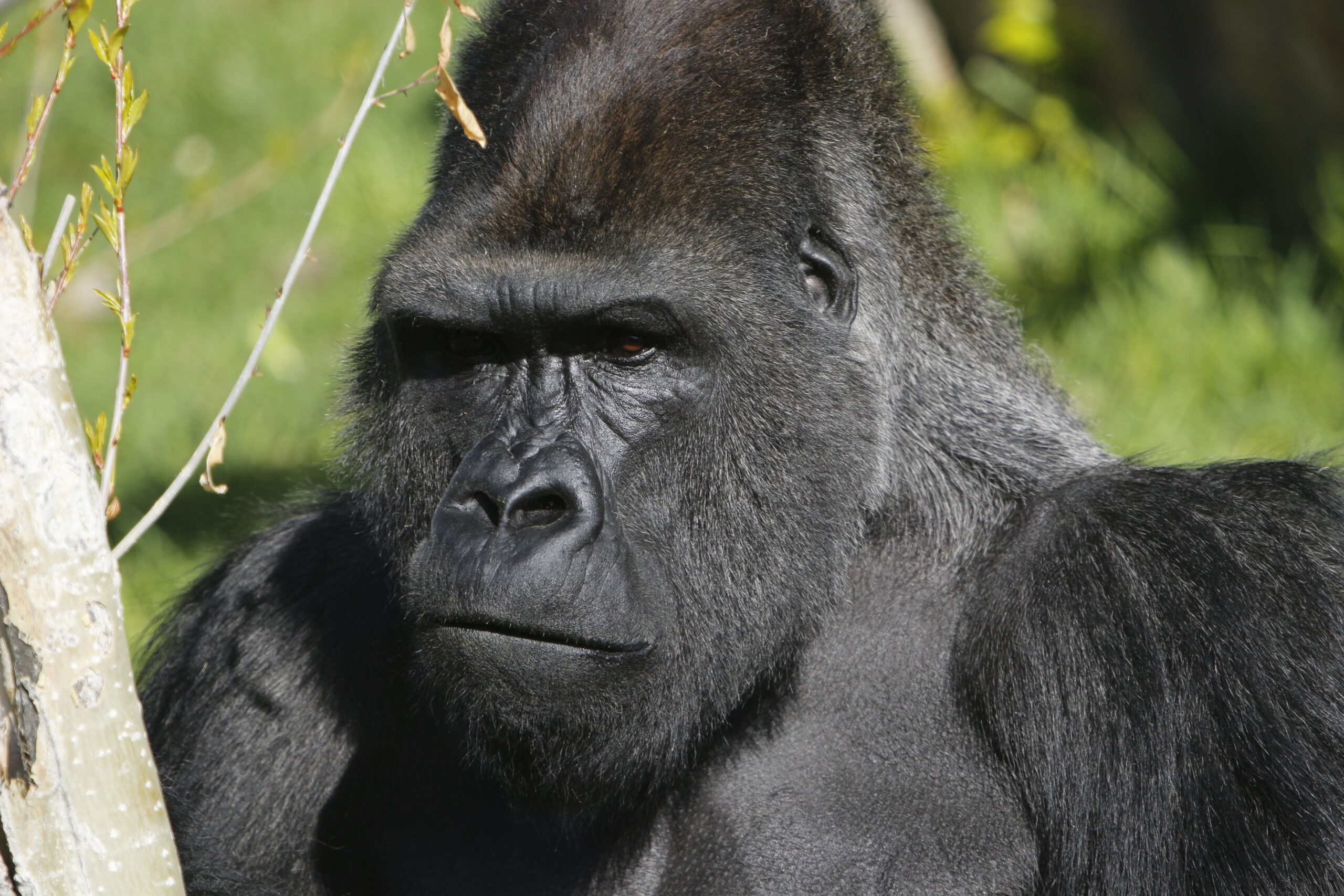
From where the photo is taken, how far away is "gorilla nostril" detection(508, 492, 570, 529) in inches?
109

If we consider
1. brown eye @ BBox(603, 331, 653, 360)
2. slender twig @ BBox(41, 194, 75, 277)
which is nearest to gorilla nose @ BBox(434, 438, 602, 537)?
brown eye @ BBox(603, 331, 653, 360)

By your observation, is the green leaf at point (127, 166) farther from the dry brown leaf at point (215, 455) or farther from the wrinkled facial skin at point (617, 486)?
the wrinkled facial skin at point (617, 486)

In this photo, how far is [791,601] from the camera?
315 cm

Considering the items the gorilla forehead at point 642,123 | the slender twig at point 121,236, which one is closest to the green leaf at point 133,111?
the slender twig at point 121,236

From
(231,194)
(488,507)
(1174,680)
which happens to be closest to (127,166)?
(488,507)

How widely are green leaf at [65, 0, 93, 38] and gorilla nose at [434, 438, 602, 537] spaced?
1.09 metres

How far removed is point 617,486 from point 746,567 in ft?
1.15

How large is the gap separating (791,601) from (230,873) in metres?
1.59

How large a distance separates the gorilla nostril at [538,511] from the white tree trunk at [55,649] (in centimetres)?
81

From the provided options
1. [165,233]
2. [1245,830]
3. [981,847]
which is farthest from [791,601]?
[165,233]

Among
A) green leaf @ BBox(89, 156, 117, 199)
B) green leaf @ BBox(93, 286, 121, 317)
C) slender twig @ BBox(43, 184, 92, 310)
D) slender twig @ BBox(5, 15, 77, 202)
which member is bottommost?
green leaf @ BBox(93, 286, 121, 317)

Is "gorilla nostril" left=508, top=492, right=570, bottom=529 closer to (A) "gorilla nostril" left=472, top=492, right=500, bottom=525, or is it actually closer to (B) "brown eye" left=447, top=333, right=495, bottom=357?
(A) "gorilla nostril" left=472, top=492, right=500, bottom=525

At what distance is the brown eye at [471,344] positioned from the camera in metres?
3.15

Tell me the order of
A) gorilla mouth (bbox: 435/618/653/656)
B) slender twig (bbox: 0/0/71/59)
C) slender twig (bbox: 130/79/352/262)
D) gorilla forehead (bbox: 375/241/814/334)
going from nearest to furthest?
slender twig (bbox: 0/0/71/59) < gorilla mouth (bbox: 435/618/653/656) < gorilla forehead (bbox: 375/241/814/334) < slender twig (bbox: 130/79/352/262)
